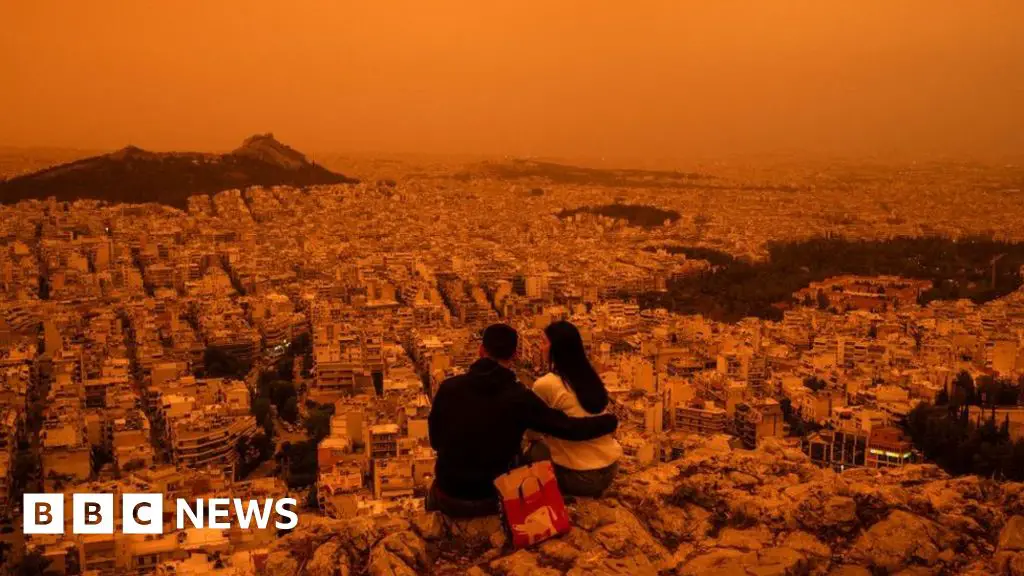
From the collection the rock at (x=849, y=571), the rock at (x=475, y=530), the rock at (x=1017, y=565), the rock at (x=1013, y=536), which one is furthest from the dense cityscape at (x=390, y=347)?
the rock at (x=1017, y=565)

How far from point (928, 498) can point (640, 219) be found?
19.2 m

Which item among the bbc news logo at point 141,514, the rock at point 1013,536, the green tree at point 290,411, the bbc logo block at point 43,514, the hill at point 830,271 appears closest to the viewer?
the rock at point 1013,536

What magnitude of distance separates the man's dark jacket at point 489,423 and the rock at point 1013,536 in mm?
779

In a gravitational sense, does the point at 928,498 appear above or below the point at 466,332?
above

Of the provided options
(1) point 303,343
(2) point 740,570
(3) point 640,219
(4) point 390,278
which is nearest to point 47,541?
(2) point 740,570

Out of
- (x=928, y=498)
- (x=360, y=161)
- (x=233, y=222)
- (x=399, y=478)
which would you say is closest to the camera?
(x=928, y=498)

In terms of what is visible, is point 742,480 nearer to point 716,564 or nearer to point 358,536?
point 716,564

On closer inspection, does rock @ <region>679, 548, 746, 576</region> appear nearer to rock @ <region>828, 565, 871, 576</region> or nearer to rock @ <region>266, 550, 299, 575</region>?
rock @ <region>828, 565, 871, 576</region>

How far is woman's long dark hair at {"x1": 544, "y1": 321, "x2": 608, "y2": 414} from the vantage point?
5.88ft

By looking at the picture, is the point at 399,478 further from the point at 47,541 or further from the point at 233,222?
the point at 233,222

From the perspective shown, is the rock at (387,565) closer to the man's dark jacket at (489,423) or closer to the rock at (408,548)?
the rock at (408,548)

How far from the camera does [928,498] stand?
209 cm

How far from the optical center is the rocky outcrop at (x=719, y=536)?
1804 mm

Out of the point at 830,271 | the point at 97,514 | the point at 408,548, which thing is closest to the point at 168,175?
the point at 830,271
